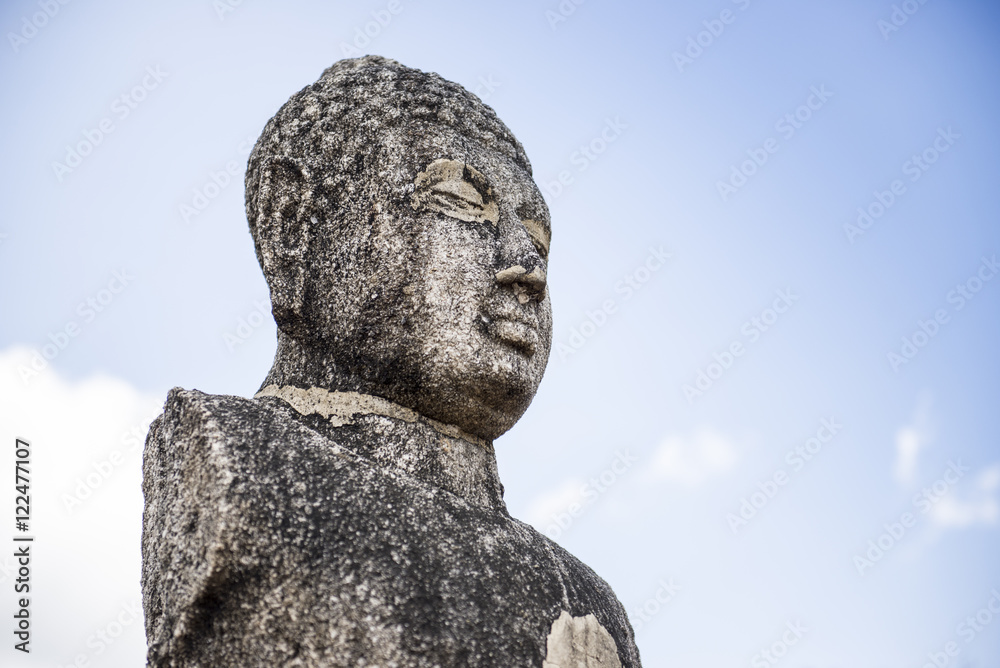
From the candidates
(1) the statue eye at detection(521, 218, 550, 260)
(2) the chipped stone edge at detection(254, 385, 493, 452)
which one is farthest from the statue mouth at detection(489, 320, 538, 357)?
(1) the statue eye at detection(521, 218, 550, 260)

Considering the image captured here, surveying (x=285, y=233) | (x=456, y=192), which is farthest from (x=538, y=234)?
(x=285, y=233)

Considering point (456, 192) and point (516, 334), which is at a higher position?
point (456, 192)

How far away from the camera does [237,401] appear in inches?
165

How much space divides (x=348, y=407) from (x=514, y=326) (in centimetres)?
85

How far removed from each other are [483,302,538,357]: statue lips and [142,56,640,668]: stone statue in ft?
0.03

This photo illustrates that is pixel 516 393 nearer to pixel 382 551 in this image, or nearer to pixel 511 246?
pixel 511 246

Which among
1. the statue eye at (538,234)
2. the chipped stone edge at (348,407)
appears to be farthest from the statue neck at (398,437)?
the statue eye at (538,234)

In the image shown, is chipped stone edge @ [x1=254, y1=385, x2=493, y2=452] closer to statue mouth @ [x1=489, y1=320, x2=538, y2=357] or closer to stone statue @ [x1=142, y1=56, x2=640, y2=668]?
stone statue @ [x1=142, y1=56, x2=640, y2=668]

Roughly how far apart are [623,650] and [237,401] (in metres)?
2.05

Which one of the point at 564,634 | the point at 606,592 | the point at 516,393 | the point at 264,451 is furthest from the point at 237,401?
the point at 606,592

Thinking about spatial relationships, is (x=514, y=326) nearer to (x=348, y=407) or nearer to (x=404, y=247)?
(x=404, y=247)

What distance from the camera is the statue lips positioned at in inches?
177

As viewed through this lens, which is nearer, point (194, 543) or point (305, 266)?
point (194, 543)

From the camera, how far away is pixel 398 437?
437cm
